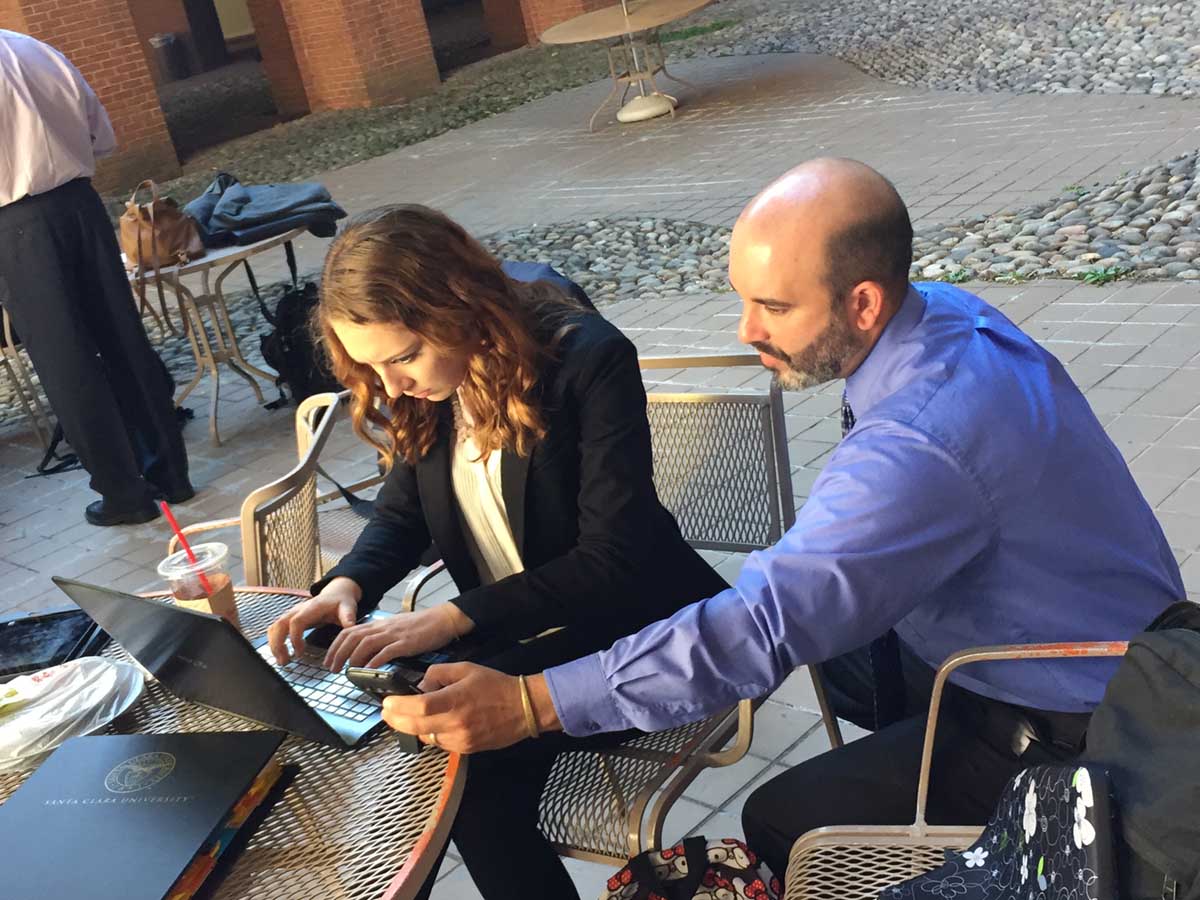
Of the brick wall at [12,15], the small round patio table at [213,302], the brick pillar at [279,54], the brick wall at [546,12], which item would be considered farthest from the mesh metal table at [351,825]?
the brick wall at [546,12]

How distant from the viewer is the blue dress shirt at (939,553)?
1.61 metres

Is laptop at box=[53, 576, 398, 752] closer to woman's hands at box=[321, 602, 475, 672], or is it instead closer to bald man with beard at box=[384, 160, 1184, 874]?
woman's hands at box=[321, 602, 475, 672]

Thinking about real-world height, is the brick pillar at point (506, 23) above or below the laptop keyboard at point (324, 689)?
above

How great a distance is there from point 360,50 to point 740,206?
358 inches

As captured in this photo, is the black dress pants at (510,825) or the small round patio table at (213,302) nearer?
the black dress pants at (510,825)

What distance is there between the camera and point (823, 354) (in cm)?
180

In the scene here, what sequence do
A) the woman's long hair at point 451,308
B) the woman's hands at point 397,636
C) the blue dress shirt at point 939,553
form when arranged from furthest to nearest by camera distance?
the woman's long hair at point 451,308
the woman's hands at point 397,636
the blue dress shirt at point 939,553

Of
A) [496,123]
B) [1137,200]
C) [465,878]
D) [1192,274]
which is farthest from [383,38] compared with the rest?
[465,878]

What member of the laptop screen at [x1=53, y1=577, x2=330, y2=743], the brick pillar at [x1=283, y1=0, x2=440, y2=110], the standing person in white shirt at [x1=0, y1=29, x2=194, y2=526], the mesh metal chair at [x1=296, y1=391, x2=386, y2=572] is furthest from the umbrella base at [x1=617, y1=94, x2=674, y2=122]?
the laptop screen at [x1=53, y1=577, x2=330, y2=743]

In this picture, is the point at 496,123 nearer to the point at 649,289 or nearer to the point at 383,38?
the point at 383,38

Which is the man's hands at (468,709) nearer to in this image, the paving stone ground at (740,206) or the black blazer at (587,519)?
the black blazer at (587,519)

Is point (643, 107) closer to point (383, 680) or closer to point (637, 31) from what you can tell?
point (637, 31)

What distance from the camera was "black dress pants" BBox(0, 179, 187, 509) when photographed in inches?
192

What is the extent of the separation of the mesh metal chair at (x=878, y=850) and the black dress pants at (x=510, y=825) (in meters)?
0.45
